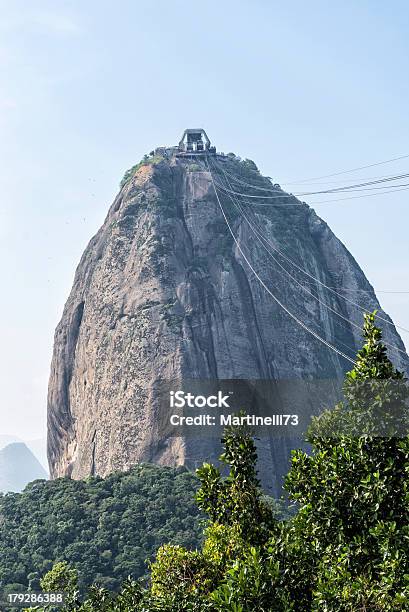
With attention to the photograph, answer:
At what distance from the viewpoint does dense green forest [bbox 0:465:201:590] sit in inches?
1967

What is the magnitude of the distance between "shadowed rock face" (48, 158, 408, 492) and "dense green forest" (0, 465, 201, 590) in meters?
7.77

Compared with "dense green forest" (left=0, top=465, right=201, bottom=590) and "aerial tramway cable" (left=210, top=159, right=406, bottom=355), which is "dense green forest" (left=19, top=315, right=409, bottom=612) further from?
"aerial tramway cable" (left=210, top=159, right=406, bottom=355)

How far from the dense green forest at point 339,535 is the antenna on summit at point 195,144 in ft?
246

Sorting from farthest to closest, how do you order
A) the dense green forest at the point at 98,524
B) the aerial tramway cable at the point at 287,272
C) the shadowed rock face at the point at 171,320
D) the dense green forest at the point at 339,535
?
the aerial tramway cable at the point at 287,272
the shadowed rock face at the point at 171,320
the dense green forest at the point at 98,524
the dense green forest at the point at 339,535

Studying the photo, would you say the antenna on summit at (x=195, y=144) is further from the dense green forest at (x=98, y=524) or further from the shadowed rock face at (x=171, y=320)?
the dense green forest at (x=98, y=524)

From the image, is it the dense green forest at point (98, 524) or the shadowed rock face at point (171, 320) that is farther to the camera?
the shadowed rock face at point (171, 320)

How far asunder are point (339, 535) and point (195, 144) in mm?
78300

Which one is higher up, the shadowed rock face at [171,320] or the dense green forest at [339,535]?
the shadowed rock face at [171,320]

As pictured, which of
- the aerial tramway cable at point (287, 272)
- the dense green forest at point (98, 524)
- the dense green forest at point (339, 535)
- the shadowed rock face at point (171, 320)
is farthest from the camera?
the aerial tramway cable at point (287, 272)

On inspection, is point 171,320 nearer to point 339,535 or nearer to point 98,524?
point 98,524

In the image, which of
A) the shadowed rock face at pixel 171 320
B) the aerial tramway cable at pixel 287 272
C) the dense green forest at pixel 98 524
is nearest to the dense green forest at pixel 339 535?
the dense green forest at pixel 98 524

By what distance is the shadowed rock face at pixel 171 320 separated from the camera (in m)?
72.1

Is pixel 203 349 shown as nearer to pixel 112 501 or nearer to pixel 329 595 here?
pixel 112 501

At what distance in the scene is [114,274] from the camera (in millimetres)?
80688
